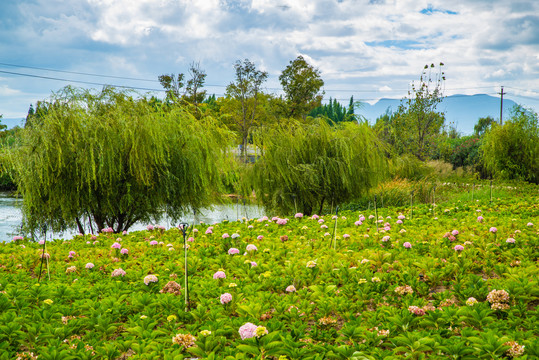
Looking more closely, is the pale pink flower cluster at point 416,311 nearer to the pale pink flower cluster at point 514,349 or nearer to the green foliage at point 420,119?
the pale pink flower cluster at point 514,349

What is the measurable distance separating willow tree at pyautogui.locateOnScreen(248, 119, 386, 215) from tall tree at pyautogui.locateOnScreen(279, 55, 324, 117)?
82.1ft

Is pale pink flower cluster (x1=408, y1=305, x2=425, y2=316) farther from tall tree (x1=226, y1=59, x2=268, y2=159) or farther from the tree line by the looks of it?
tall tree (x1=226, y1=59, x2=268, y2=159)

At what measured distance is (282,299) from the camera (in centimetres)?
268

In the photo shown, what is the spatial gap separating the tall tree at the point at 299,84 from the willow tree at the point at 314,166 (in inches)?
985

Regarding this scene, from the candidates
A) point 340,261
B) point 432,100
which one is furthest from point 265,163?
point 432,100

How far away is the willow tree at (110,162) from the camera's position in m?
6.44

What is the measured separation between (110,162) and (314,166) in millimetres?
4216

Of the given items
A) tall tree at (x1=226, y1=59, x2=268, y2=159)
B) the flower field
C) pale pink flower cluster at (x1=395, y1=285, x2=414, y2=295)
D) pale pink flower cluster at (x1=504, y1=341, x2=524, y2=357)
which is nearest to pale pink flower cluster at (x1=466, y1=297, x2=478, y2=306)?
the flower field

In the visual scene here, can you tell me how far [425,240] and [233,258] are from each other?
2.20 m

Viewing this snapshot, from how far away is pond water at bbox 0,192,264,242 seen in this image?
25.6ft

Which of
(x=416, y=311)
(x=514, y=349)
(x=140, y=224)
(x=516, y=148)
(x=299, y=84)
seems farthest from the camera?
(x=299, y=84)

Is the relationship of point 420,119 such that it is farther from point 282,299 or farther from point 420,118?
point 282,299

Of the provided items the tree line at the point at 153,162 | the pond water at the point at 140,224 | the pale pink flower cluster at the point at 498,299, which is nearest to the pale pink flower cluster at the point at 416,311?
the pale pink flower cluster at the point at 498,299

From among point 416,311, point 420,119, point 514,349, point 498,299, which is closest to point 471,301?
point 498,299
